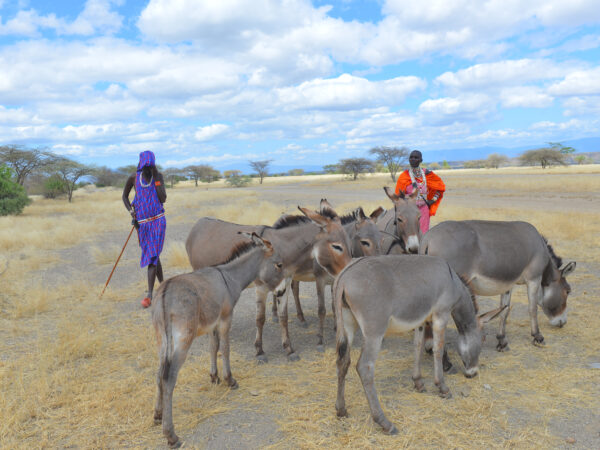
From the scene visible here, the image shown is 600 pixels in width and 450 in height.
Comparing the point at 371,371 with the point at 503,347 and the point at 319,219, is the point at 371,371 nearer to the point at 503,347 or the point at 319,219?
the point at 319,219

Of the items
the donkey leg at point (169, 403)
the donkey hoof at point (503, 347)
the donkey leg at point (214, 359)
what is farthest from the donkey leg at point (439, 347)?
the donkey leg at point (169, 403)

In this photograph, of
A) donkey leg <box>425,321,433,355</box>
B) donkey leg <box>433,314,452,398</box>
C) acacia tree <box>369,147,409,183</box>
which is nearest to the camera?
donkey leg <box>433,314,452,398</box>

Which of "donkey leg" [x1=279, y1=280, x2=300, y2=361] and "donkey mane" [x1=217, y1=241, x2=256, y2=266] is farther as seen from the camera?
"donkey leg" [x1=279, y1=280, x2=300, y2=361]

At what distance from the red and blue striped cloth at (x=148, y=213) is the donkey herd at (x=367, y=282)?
0.73 meters

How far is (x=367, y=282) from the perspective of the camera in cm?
375

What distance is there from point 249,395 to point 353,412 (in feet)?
3.90

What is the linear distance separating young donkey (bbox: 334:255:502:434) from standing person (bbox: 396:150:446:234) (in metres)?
2.77

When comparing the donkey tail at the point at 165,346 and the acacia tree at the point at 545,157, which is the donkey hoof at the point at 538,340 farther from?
the acacia tree at the point at 545,157

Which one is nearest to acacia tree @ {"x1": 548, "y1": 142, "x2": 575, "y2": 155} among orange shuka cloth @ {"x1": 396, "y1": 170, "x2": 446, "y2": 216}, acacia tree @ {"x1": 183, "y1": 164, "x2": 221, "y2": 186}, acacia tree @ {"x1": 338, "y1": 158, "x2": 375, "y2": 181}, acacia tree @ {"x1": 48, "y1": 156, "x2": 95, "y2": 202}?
acacia tree @ {"x1": 338, "y1": 158, "x2": 375, "y2": 181}

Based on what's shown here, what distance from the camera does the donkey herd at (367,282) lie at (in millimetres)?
3688

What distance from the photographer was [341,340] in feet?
12.6

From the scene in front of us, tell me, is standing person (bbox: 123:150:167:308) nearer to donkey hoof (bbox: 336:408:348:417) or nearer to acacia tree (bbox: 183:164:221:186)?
donkey hoof (bbox: 336:408:348:417)

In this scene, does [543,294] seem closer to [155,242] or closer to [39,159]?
[155,242]

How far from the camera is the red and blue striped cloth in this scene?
6.85m
